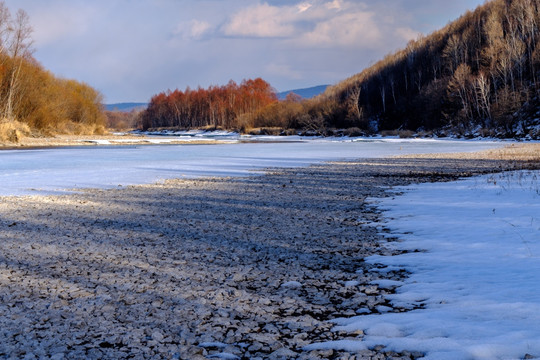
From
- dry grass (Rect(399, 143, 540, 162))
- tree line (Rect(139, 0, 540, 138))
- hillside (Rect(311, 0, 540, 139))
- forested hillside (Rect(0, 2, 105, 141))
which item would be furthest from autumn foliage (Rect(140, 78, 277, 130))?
dry grass (Rect(399, 143, 540, 162))

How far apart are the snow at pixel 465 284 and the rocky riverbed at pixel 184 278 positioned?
232 mm

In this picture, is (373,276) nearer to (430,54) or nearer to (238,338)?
(238,338)

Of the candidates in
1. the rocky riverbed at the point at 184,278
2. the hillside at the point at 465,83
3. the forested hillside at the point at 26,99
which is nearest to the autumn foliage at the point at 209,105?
the hillside at the point at 465,83

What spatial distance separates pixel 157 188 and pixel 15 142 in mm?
31325

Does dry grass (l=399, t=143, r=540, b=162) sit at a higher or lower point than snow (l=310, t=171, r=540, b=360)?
higher

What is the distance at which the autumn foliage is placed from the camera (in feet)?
397

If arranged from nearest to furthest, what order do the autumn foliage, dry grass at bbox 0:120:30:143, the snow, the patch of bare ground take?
the snow → the patch of bare ground → dry grass at bbox 0:120:30:143 → the autumn foliage

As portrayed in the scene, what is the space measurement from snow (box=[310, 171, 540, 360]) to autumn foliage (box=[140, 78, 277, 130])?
318 ft

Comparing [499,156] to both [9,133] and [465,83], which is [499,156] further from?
[465,83]

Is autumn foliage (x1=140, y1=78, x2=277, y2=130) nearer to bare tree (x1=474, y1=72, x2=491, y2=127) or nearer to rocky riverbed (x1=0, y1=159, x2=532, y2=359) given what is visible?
bare tree (x1=474, y1=72, x2=491, y2=127)

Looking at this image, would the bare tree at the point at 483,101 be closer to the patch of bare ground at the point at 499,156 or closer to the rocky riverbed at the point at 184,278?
the patch of bare ground at the point at 499,156

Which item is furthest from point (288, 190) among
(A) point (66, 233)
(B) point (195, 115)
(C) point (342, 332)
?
(B) point (195, 115)

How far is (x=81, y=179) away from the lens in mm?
15648

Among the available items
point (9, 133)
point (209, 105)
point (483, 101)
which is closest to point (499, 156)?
point (9, 133)
